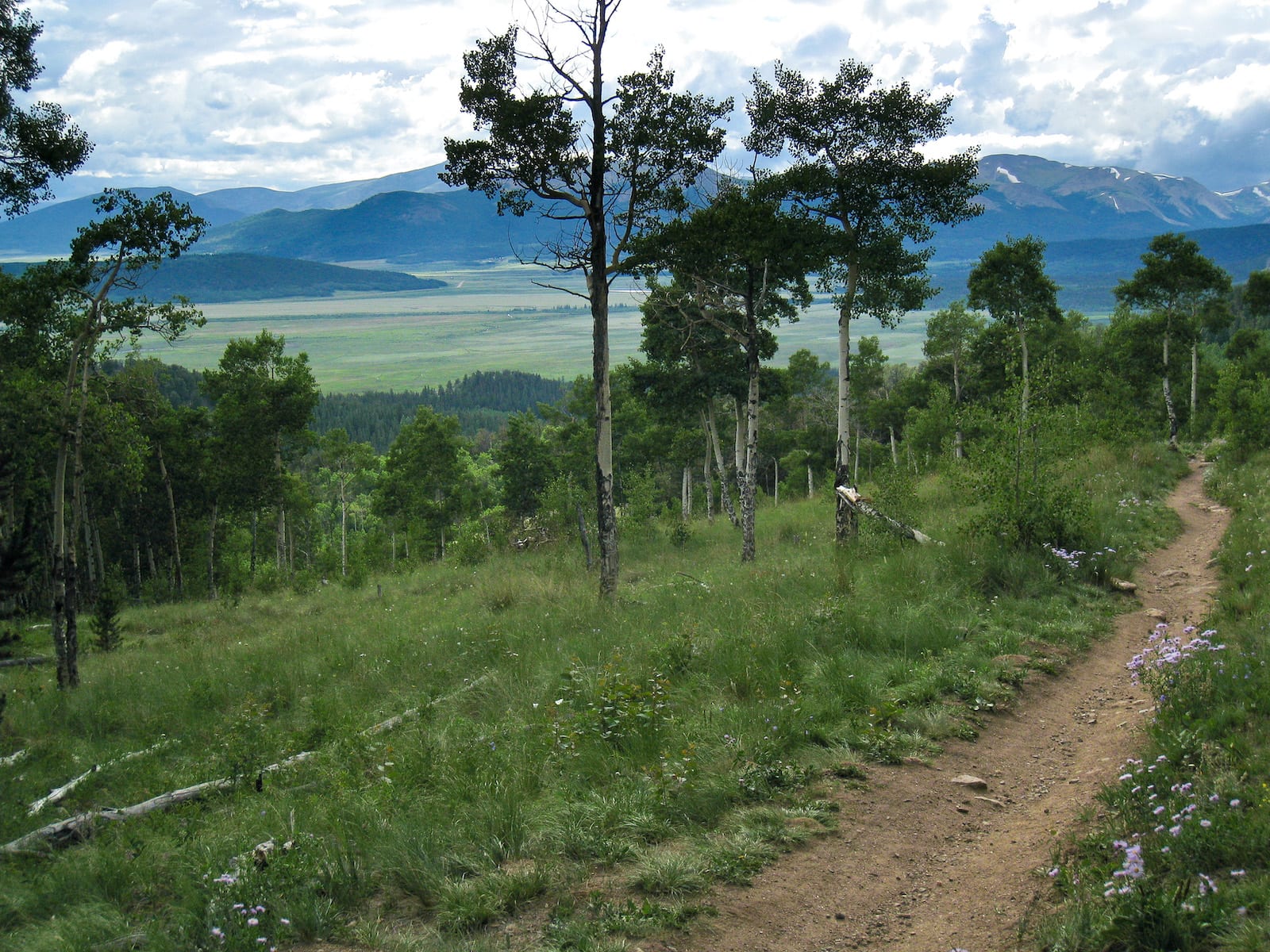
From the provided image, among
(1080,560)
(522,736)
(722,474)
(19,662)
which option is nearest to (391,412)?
(722,474)

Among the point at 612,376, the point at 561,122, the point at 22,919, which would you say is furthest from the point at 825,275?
the point at 612,376

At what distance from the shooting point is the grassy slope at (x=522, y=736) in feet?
15.0

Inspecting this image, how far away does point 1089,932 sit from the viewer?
3.65 m

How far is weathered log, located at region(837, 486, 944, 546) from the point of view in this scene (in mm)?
12235

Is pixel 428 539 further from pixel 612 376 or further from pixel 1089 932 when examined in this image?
pixel 1089 932

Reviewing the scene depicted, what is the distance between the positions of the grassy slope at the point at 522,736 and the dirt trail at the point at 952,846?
26 centimetres

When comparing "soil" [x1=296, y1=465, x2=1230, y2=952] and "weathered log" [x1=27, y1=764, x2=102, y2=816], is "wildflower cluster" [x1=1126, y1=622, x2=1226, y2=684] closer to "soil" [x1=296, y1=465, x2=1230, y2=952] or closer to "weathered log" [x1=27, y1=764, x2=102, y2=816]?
"soil" [x1=296, y1=465, x2=1230, y2=952]

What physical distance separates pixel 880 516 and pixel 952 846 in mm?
8694

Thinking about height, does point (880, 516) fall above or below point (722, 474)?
below

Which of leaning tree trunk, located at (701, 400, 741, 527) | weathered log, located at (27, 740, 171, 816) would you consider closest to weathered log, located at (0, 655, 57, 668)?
weathered log, located at (27, 740, 171, 816)

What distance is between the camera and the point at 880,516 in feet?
43.3

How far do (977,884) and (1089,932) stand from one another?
33.8 inches

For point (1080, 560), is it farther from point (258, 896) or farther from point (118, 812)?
point (118, 812)

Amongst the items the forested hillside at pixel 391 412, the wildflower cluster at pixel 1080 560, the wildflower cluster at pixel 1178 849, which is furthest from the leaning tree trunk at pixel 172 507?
the forested hillside at pixel 391 412
